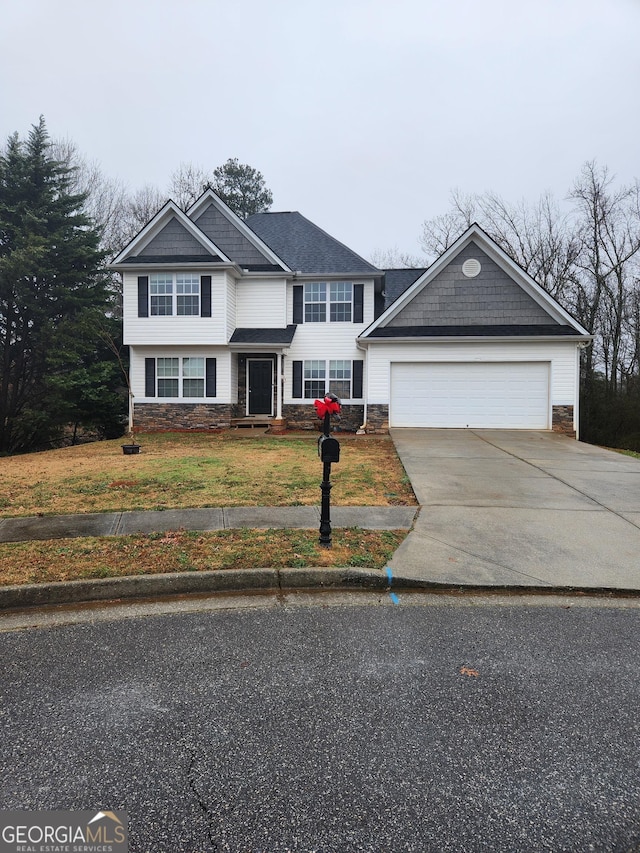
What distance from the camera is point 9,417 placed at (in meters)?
20.2

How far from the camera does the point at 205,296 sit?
1745cm

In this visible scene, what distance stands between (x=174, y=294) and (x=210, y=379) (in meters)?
3.29

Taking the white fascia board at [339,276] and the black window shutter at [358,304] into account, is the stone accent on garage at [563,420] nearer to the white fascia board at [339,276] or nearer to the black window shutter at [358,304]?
the black window shutter at [358,304]

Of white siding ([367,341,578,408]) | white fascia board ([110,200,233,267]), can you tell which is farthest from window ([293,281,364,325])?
white fascia board ([110,200,233,267])

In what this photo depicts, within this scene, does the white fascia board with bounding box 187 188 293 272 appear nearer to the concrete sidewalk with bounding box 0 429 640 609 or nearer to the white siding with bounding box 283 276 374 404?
the white siding with bounding box 283 276 374 404

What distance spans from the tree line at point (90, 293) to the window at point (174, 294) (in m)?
2.50

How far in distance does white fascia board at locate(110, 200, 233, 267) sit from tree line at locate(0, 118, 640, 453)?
3.38 m

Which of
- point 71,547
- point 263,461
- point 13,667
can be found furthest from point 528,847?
point 263,461

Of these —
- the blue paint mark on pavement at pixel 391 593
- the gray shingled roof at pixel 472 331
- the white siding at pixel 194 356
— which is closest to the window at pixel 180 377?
the white siding at pixel 194 356

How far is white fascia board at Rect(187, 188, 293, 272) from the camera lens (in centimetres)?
1820

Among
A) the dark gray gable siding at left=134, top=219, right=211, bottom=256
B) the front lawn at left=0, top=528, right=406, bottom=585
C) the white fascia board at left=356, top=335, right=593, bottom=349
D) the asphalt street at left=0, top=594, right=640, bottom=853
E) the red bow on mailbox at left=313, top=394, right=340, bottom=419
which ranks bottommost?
the asphalt street at left=0, top=594, right=640, bottom=853

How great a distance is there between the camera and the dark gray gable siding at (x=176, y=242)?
1745cm

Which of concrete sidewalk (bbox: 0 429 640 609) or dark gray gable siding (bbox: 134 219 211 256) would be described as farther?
dark gray gable siding (bbox: 134 219 211 256)

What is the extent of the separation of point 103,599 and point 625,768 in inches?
143
